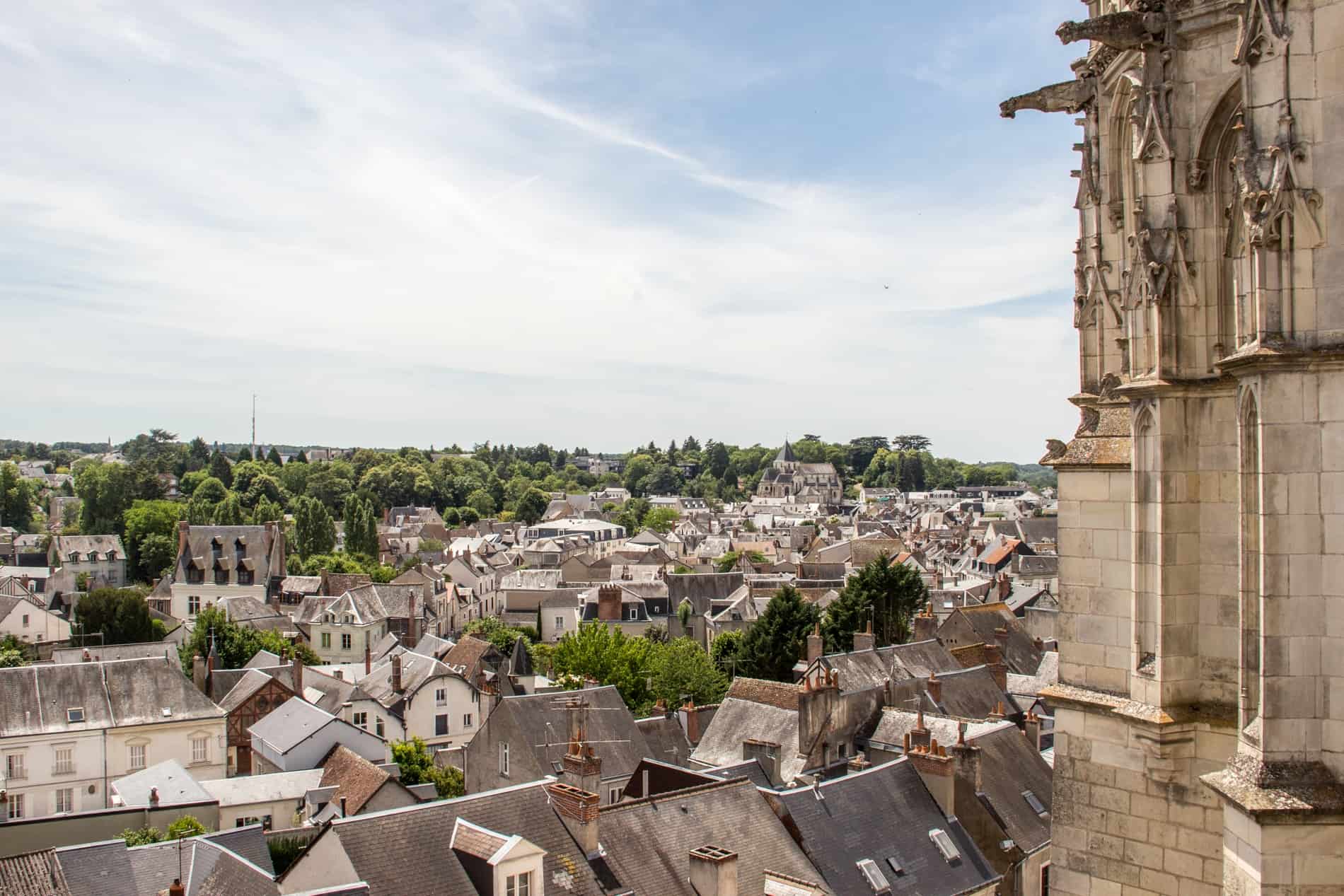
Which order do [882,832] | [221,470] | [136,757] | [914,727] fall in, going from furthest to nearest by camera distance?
[221,470], [136,757], [914,727], [882,832]

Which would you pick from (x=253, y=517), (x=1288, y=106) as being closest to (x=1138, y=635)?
(x=1288, y=106)

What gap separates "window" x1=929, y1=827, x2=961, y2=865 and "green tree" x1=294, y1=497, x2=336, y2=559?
8634 centimetres

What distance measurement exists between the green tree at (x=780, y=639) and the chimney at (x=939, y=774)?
22.0m

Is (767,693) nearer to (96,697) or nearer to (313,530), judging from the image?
(96,697)

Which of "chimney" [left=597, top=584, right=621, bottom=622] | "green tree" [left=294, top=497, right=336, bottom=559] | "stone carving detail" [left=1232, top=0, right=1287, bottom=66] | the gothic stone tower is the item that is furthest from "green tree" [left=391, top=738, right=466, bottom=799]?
"green tree" [left=294, top=497, right=336, bottom=559]

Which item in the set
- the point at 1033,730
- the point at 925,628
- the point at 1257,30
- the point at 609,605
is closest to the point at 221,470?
the point at 609,605

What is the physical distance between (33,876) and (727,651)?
37285 mm

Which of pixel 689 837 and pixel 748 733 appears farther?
pixel 748 733

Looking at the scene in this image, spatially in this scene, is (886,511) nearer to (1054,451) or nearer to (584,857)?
(584,857)

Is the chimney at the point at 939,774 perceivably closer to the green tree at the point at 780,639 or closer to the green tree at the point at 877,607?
the green tree at the point at 780,639

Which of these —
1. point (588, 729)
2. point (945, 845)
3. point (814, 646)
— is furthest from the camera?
point (814, 646)

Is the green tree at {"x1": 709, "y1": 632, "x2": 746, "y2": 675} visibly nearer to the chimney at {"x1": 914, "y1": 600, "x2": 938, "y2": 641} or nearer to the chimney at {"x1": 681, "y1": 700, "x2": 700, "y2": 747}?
the chimney at {"x1": 914, "y1": 600, "x2": 938, "y2": 641}

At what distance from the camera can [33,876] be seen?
60.5ft

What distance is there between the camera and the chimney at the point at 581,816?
19.6m
